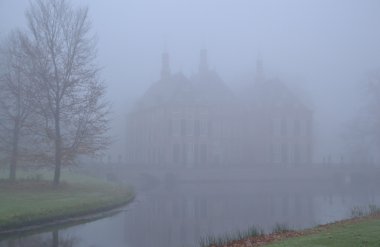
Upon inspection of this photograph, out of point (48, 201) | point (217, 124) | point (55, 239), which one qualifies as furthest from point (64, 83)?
point (217, 124)

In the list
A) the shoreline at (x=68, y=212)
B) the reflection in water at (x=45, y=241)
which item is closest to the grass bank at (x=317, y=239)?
the reflection in water at (x=45, y=241)

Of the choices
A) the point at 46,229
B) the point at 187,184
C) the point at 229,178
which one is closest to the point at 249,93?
the point at 229,178

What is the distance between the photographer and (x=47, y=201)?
19.8m

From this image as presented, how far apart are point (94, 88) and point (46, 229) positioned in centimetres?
1061

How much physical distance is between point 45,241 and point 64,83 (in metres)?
12.0

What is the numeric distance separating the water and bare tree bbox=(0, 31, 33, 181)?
Answer: 702 cm

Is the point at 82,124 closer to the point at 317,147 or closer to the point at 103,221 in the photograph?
the point at 103,221

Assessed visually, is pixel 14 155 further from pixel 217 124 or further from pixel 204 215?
pixel 217 124

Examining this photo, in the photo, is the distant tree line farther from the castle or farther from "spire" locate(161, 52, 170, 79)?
"spire" locate(161, 52, 170, 79)

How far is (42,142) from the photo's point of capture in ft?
82.1

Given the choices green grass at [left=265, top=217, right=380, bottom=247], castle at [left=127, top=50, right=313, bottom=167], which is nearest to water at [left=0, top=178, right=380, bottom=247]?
green grass at [left=265, top=217, right=380, bottom=247]

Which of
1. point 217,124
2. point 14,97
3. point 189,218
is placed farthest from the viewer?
point 217,124

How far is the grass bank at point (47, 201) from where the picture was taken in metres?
16.4

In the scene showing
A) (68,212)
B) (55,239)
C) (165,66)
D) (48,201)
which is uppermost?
(165,66)
